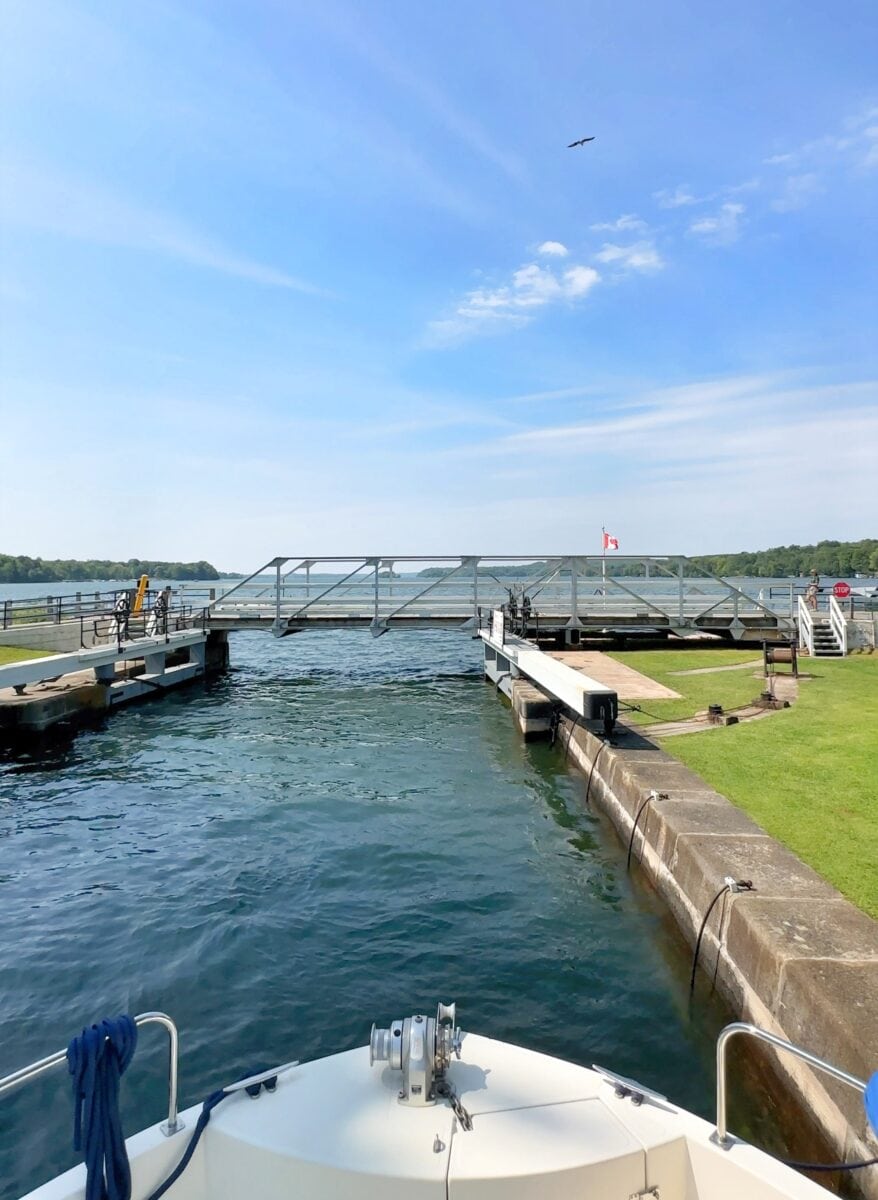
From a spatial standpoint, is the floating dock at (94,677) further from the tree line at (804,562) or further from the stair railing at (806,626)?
the tree line at (804,562)

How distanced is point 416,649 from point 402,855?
81.4 feet

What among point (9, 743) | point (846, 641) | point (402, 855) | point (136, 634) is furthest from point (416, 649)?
point (402, 855)

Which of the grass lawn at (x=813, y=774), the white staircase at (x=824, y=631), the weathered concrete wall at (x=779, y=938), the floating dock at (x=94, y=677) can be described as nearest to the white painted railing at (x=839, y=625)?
the white staircase at (x=824, y=631)

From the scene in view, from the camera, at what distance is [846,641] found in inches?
754

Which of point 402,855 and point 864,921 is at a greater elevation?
point 864,921

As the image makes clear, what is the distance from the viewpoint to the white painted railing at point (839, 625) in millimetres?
19000

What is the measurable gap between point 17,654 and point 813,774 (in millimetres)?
18342

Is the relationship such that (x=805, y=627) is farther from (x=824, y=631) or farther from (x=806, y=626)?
(x=824, y=631)

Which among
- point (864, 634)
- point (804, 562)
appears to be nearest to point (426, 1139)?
point (864, 634)

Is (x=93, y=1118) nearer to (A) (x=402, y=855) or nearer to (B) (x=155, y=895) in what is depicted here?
(B) (x=155, y=895)

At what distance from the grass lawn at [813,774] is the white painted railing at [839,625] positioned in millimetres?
6701

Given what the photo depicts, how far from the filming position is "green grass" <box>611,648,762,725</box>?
12.0 meters

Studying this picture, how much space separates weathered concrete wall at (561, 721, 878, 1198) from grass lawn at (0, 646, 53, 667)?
1545cm

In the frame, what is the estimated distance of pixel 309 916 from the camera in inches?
261
